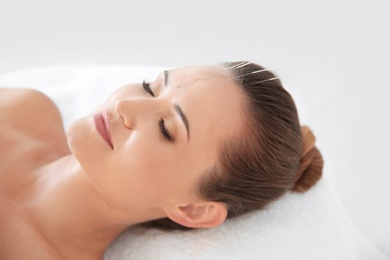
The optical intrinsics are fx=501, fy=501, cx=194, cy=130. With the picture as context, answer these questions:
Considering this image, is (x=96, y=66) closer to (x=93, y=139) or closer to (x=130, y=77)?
(x=130, y=77)

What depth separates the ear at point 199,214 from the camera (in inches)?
52.0

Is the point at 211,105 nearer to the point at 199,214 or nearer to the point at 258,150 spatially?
the point at 258,150

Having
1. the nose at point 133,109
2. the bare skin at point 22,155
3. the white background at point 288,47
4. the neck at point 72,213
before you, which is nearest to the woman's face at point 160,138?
the nose at point 133,109

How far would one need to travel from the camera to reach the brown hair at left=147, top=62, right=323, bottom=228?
1.24 m

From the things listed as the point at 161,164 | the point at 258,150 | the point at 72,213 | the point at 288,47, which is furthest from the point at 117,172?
the point at 288,47

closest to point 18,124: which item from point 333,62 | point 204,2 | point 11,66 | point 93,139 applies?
point 93,139

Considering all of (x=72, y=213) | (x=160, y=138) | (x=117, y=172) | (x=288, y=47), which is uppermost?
(x=288, y=47)

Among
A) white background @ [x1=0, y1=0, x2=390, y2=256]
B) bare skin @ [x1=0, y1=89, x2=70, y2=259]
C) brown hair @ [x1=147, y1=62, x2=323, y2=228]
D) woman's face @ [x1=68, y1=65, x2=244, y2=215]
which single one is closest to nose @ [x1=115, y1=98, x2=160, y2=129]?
woman's face @ [x1=68, y1=65, x2=244, y2=215]

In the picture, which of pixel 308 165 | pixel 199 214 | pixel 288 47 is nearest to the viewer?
pixel 199 214

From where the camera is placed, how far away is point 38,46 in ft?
6.87

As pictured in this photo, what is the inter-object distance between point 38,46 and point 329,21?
119 cm

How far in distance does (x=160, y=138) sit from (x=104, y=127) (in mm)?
147

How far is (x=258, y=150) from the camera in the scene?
1251 millimetres

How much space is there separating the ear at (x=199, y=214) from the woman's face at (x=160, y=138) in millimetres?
82
